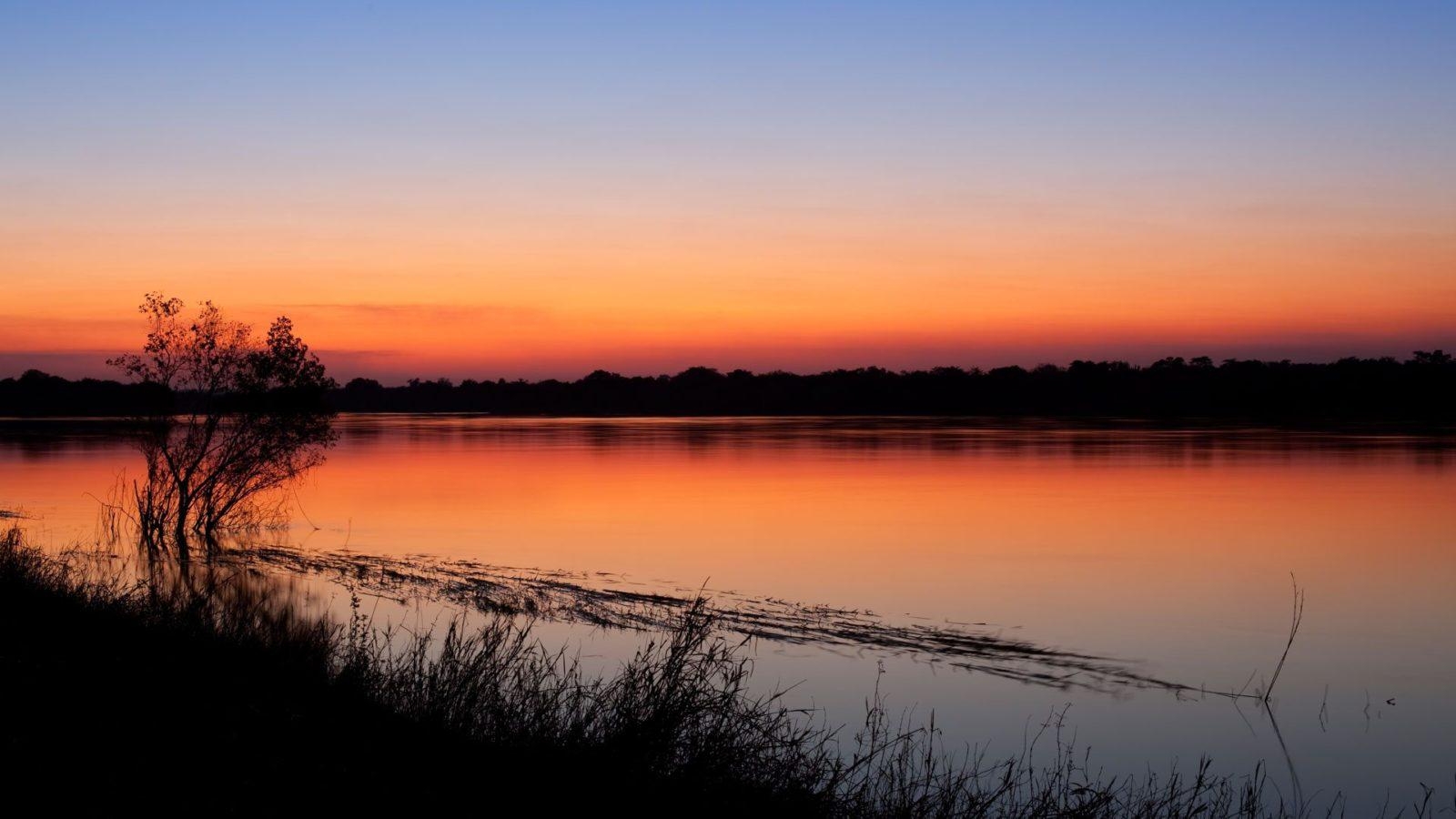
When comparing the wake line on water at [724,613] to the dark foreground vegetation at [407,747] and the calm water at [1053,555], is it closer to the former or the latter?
the calm water at [1053,555]

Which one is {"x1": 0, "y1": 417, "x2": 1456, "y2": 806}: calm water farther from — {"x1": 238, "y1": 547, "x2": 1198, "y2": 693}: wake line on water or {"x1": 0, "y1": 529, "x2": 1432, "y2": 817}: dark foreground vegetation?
{"x1": 0, "y1": 529, "x2": 1432, "y2": 817}: dark foreground vegetation

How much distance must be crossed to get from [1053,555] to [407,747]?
21330mm

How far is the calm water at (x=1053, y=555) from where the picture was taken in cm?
1420

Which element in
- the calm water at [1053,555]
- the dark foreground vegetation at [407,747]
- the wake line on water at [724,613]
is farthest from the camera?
the wake line on water at [724,613]

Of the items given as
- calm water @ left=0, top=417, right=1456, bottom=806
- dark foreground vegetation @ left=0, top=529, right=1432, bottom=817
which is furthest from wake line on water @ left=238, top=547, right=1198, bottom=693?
dark foreground vegetation @ left=0, top=529, right=1432, bottom=817

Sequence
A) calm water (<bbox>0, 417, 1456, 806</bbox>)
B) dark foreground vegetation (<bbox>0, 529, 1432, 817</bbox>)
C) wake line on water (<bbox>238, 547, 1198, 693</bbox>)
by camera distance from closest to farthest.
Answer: dark foreground vegetation (<bbox>0, 529, 1432, 817</bbox>) < calm water (<bbox>0, 417, 1456, 806</bbox>) < wake line on water (<bbox>238, 547, 1198, 693</bbox>)

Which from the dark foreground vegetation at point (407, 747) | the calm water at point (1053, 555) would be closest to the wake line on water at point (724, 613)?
the calm water at point (1053, 555)

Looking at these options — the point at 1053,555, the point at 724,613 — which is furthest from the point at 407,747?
the point at 1053,555

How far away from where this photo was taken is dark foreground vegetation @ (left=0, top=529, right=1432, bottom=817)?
7.59m

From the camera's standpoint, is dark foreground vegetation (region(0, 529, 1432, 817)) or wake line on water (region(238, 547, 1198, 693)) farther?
wake line on water (region(238, 547, 1198, 693))

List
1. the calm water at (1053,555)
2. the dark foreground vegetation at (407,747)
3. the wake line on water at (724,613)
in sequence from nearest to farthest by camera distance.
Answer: the dark foreground vegetation at (407,747) → the calm water at (1053,555) → the wake line on water at (724,613)

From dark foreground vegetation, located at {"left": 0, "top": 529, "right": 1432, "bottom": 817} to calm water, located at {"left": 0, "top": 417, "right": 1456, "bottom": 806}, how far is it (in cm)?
182

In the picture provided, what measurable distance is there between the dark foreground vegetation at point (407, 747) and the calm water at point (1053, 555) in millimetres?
1823

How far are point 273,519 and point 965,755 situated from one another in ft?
90.3
